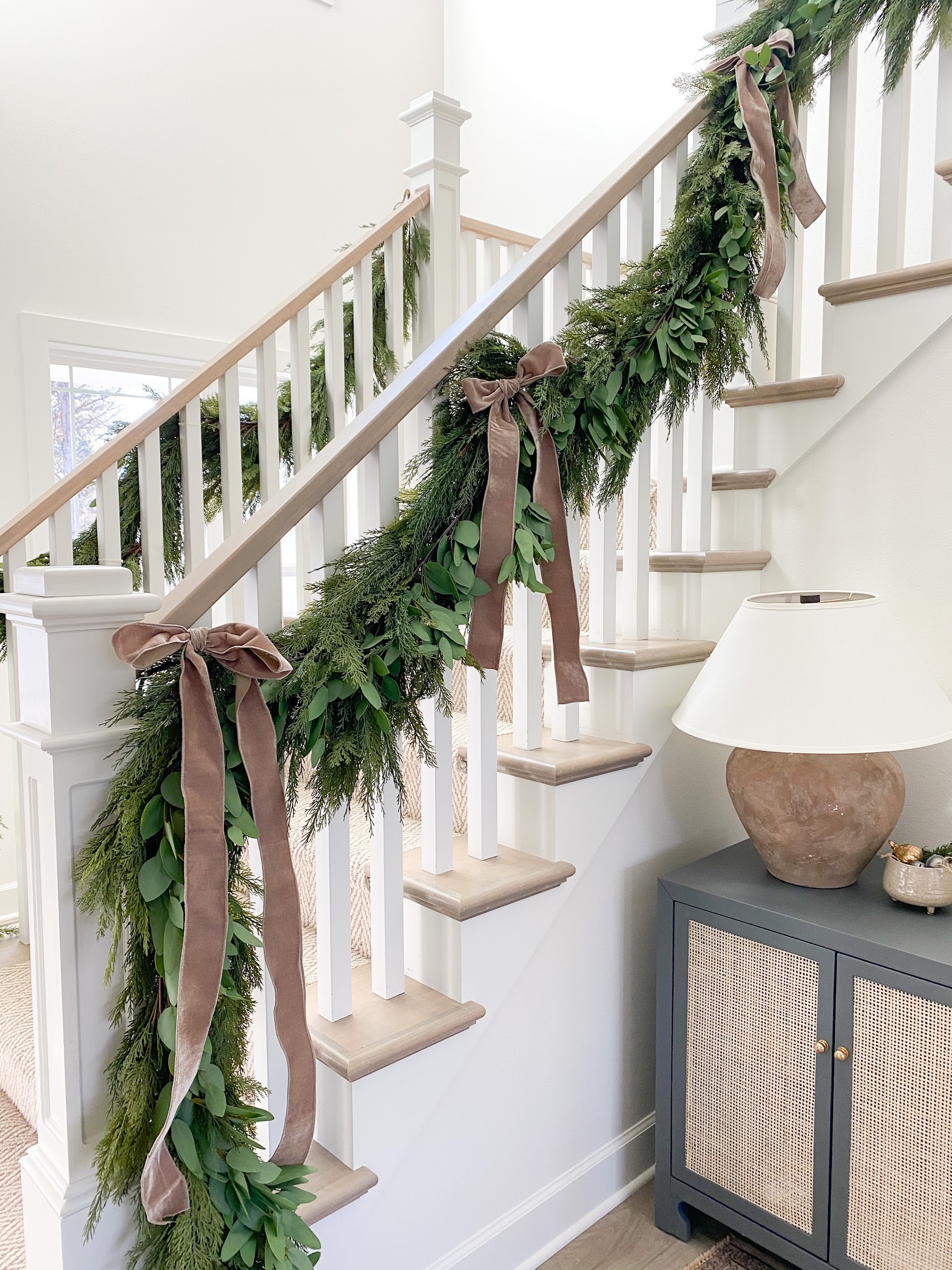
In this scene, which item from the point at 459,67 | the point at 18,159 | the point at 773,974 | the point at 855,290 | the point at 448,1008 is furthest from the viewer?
the point at 459,67

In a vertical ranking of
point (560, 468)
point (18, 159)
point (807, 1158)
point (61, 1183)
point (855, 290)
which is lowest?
point (807, 1158)

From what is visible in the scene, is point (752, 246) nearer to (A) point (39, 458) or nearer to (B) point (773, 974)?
(B) point (773, 974)

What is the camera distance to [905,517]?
68.2 inches

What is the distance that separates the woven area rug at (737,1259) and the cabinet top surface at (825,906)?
624 mm

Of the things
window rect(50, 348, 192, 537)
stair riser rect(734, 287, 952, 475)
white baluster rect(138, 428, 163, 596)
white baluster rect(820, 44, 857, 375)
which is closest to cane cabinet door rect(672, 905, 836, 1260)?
stair riser rect(734, 287, 952, 475)

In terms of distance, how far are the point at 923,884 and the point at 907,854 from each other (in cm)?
5

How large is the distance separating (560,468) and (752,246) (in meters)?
0.58

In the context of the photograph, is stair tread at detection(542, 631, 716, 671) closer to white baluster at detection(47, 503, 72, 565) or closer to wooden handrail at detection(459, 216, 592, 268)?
white baluster at detection(47, 503, 72, 565)

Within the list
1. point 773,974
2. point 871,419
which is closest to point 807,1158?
point 773,974

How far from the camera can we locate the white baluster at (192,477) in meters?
2.22

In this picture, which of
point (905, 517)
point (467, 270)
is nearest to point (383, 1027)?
point (905, 517)

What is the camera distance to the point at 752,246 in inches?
63.4

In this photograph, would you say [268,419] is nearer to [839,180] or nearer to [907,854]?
[839,180]

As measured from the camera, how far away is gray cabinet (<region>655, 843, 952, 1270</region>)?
4.34ft
